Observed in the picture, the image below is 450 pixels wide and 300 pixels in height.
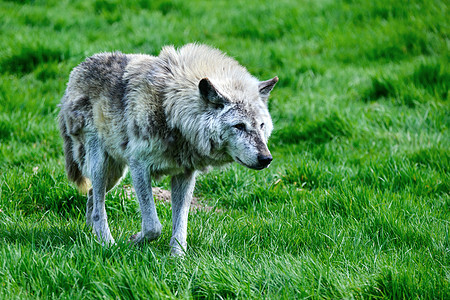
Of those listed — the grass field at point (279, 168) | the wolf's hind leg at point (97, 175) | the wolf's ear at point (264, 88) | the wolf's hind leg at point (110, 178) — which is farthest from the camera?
the wolf's hind leg at point (110, 178)

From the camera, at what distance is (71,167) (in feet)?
16.7

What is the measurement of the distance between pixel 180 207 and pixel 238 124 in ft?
3.22

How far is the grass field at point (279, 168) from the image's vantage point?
3436 millimetres

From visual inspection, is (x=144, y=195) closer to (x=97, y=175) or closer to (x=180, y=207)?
(x=180, y=207)

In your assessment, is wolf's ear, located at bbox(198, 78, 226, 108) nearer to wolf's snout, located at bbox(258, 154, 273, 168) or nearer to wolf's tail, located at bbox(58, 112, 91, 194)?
wolf's snout, located at bbox(258, 154, 273, 168)

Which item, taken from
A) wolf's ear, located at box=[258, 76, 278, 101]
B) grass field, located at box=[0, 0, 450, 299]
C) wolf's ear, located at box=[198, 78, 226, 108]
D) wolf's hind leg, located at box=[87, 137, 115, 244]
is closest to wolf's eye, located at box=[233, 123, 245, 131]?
wolf's ear, located at box=[198, 78, 226, 108]

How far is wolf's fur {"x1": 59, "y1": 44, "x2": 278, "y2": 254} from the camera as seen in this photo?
4047mm

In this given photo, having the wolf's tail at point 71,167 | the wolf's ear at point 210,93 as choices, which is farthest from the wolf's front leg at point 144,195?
the wolf's tail at point 71,167

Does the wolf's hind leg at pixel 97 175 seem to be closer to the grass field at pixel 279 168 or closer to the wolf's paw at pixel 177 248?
the grass field at pixel 279 168

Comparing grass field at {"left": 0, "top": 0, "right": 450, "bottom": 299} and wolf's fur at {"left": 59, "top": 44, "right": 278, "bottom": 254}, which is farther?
wolf's fur at {"left": 59, "top": 44, "right": 278, "bottom": 254}

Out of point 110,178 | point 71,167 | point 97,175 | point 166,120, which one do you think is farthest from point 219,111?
point 71,167

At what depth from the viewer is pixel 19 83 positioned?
7652 mm

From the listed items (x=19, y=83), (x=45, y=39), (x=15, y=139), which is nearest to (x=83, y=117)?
(x=15, y=139)

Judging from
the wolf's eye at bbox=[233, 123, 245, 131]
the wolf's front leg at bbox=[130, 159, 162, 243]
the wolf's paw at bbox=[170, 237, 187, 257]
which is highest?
the wolf's eye at bbox=[233, 123, 245, 131]
